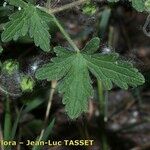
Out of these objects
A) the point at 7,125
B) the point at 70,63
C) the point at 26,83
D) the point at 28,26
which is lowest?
the point at 7,125

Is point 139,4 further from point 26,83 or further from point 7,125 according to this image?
point 7,125

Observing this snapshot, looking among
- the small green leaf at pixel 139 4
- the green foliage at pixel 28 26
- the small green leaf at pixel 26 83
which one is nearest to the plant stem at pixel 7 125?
the small green leaf at pixel 26 83

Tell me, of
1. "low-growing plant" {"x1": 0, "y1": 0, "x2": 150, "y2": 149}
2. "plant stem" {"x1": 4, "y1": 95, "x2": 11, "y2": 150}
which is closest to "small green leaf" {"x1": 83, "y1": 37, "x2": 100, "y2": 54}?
"low-growing plant" {"x1": 0, "y1": 0, "x2": 150, "y2": 149}

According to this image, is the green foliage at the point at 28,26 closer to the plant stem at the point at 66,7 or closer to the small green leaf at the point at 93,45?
the plant stem at the point at 66,7

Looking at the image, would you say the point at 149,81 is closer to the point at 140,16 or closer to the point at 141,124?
the point at 141,124

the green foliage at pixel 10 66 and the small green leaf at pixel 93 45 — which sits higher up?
the small green leaf at pixel 93 45

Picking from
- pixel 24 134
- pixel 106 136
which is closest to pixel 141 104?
pixel 106 136

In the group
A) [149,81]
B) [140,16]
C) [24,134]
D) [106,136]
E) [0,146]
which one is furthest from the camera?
[140,16]

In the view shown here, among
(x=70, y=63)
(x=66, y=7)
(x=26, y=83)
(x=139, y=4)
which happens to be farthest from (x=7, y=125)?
(x=139, y=4)
